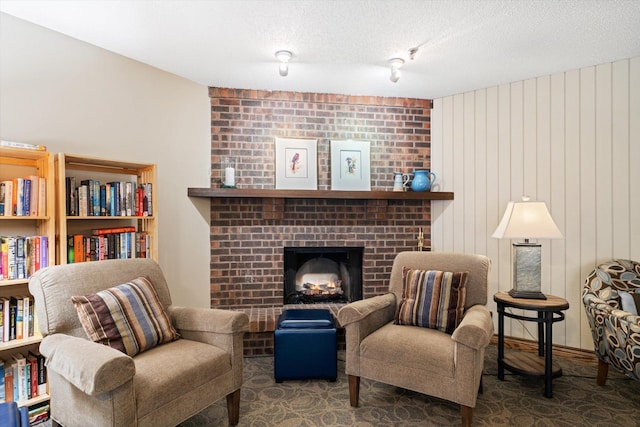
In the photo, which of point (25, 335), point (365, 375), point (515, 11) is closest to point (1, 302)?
point (25, 335)

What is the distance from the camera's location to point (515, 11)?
2.12m

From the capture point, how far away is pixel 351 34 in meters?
2.40

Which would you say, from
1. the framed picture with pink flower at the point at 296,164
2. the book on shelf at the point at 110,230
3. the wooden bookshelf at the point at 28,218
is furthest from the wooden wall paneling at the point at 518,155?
the wooden bookshelf at the point at 28,218

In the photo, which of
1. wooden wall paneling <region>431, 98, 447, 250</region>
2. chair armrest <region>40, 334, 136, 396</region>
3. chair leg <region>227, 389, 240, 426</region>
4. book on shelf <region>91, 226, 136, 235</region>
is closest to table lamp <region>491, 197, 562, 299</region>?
wooden wall paneling <region>431, 98, 447, 250</region>

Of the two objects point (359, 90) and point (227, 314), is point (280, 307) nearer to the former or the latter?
point (227, 314)

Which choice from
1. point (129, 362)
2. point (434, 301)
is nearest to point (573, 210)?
point (434, 301)

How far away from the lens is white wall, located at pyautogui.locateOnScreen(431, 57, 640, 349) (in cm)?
283

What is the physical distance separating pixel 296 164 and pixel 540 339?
247 cm

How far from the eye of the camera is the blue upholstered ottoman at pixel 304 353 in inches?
99.7

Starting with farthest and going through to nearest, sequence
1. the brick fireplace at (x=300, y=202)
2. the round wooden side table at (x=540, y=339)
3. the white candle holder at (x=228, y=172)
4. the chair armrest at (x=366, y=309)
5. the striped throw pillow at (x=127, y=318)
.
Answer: the brick fireplace at (x=300, y=202) < the white candle holder at (x=228, y=172) < the round wooden side table at (x=540, y=339) < the chair armrest at (x=366, y=309) < the striped throw pillow at (x=127, y=318)

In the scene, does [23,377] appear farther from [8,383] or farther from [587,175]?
[587,175]

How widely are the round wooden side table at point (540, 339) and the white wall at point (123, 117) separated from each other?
2499 mm

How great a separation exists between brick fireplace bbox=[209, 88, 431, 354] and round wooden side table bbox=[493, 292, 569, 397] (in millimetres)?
1237

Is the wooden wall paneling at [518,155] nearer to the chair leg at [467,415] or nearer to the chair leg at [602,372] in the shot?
the chair leg at [602,372]
